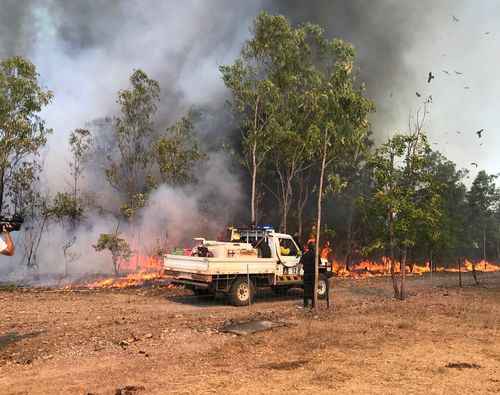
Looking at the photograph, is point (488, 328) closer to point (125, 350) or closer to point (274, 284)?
point (274, 284)

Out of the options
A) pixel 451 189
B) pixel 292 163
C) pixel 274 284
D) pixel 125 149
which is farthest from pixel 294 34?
pixel 451 189

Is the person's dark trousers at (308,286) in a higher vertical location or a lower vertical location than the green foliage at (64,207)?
lower

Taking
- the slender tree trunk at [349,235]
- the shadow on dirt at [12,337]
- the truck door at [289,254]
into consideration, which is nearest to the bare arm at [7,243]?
the shadow on dirt at [12,337]

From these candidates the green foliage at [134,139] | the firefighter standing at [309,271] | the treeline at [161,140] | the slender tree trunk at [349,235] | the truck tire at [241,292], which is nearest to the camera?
the firefighter standing at [309,271]

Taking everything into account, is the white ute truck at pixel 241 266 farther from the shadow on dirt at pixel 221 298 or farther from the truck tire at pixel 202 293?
the shadow on dirt at pixel 221 298

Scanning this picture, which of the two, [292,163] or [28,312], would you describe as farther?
[292,163]

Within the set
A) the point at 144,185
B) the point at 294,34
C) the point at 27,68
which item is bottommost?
the point at 144,185

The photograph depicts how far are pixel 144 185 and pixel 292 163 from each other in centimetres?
1020

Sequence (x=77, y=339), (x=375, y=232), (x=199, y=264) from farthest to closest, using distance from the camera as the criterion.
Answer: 1. (x=375, y=232)
2. (x=199, y=264)
3. (x=77, y=339)

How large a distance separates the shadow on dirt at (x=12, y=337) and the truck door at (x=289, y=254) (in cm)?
807

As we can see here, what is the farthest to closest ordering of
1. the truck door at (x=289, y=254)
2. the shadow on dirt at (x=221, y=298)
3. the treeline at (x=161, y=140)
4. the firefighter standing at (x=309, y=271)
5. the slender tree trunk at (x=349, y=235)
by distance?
the slender tree trunk at (x=349, y=235), the treeline at (x=161, y=140), the truck door at (x=289, y=254), the shadow on dirt at (x=221, y=298), the firefighter standing at (x=309, y=271)

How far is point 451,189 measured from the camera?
4444 centimetres

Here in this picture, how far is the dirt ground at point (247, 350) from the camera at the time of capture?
5.93 m

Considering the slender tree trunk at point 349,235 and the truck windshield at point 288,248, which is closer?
the truck windshield at point 288,248
